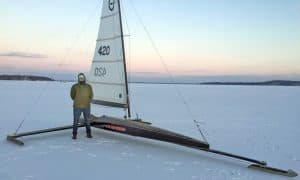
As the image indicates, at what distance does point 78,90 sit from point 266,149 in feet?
14.0

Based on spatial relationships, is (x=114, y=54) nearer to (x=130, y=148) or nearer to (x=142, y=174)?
(x=130, y=148)

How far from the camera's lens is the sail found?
7.89m

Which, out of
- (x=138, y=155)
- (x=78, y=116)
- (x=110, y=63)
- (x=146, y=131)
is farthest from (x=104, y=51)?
(x=138, y=155)

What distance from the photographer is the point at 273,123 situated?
1024 cm

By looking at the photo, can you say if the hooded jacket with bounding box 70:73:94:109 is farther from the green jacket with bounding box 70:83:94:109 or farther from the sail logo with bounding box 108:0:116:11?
the sail logo with bounding box 108:0:116:11

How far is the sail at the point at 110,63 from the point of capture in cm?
789

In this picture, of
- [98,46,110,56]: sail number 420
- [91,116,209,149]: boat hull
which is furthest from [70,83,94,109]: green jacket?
[98,46,110,56]: sail number 420

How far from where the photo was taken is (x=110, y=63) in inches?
320

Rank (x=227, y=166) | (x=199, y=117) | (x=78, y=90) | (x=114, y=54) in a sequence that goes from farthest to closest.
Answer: (x=199, y=117) < (x=114, y=54) < (x=78, y=90) < (x=227, y=166)

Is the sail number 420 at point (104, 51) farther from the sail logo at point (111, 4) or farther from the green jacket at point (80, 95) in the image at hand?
the green jacket at point (80, 95)

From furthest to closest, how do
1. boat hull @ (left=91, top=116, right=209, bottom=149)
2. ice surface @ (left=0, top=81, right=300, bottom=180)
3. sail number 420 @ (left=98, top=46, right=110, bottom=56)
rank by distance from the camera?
sail number 420 @ (left=98, top=46, right=110, bottom=56) < boat hull @ (left=91, top=116, right=209, bottom=149) < ice surface @ (left=0, top=81, right=300, bottom=180)

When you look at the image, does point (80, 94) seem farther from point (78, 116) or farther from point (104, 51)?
point (104, 51)

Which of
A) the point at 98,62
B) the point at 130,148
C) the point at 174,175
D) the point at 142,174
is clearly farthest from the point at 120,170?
the point at 98,62

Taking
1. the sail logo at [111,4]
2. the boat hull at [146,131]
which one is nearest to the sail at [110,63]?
the sail logo at [111,4]
